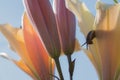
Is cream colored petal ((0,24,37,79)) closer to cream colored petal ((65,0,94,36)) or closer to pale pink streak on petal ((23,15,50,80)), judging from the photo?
pale pink streak on petal ((23,15,50,80))

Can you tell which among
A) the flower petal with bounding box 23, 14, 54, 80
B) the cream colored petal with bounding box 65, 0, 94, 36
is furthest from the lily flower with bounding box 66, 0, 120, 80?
the flower petal with bounding box 23, 14, 54, 80

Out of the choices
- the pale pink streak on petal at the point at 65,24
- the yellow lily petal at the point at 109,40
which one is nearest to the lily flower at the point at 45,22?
the pale pink streak on petal at the point at 65,24

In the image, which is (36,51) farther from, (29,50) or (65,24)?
(65,24)

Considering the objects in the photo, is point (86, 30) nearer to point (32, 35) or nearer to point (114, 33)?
point (114, 33)

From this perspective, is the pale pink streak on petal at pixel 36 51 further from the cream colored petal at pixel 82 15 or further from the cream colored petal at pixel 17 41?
the cream colored petal at pixel 82 15

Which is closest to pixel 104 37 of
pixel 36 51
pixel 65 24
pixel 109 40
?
pixel 109 40
